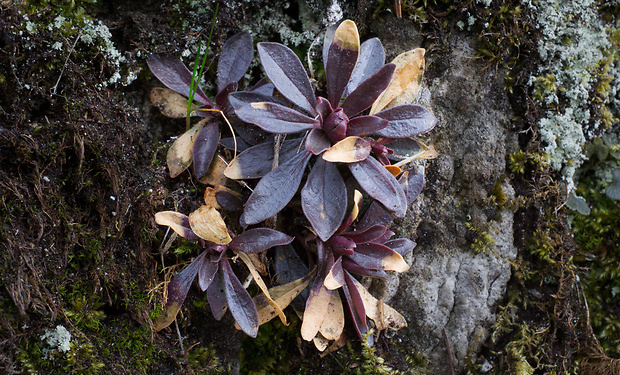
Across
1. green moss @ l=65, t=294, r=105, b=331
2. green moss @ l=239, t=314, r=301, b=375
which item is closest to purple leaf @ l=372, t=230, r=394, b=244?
green moss @ l=239, t=314, r=301, b=375

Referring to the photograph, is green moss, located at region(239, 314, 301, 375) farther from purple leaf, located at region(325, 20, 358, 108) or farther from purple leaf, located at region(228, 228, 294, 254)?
purple leaf, located at region(325, 20, 358, 108)

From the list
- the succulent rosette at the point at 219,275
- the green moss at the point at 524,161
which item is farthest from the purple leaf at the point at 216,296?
the green moss at the point at 524,161

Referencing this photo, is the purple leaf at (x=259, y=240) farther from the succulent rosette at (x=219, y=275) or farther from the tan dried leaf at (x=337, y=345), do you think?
the tan dried leaf at (x=337, y=345)

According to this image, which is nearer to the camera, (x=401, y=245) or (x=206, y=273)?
(x=206, y=273)

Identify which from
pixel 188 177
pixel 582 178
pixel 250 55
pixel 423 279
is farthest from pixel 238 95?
pixel 582 178

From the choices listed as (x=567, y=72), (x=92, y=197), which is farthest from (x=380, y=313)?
(x=567, y=72)

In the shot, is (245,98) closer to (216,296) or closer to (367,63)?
(367,63)

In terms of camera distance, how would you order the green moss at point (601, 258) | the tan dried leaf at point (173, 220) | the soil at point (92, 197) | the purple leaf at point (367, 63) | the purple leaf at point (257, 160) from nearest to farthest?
the soil at point (92, 197)
the tan dried leaf at point (173, 220)
the purple leaf at point (257, 160)
the purple leaf at point (367, 63)
the green moss at point (601, 258)
